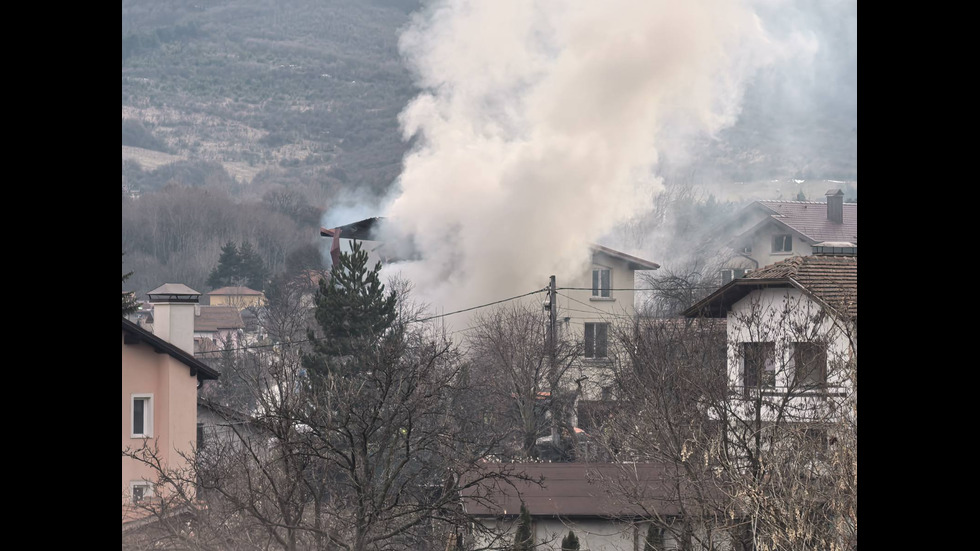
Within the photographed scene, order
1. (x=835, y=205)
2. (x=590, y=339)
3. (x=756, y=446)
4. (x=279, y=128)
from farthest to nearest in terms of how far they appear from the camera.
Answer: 1. (x=279, y=128)
2. (x=835, y=205)
3. (x=590, y=339)
4. (x=756, y=446)

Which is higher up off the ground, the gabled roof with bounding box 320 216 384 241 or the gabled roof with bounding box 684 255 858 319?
the gabled roof with bounding box 320 216 384 241

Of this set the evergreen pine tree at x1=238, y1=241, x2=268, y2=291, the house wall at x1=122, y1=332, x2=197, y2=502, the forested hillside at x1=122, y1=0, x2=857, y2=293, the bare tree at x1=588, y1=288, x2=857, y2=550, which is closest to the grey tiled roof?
the bare tree at x1=588, y1=288, x2=857, y2=550

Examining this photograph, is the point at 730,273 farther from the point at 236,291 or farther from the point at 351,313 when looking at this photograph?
the point at 236,291

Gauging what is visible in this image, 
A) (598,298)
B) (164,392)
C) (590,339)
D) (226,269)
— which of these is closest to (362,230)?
(598,298)

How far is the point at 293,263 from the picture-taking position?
270 feet

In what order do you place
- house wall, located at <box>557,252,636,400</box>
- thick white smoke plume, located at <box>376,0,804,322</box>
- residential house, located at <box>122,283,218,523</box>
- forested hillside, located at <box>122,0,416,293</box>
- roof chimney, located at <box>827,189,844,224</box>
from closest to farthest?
residential house, located at <box>122,283,218,523</box>
thick white smoke plume, located at <box>376,0,804,322</box>
house wall, located at <box>557,252,636,400</box>
roof chimney, located at <box>827,189,844,224</box>
forested hillside, located at <box>122,0,416,293</box>

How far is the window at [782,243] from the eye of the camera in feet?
190

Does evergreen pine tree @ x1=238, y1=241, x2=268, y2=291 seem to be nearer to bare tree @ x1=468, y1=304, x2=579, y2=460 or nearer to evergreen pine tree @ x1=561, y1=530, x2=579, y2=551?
bare tree @ x1=468, y1=304, x2=579, y2=460

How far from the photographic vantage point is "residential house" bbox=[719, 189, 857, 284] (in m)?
55.3

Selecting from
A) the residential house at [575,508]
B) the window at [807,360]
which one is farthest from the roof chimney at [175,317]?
the window at [807,360]

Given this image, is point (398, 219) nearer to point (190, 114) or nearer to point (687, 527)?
point (687, 527)

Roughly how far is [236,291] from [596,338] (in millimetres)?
48483

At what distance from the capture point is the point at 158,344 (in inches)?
907

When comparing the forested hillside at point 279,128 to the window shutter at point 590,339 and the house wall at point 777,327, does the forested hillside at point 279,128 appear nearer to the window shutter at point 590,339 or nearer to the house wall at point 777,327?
the window shutter at point 590,339
